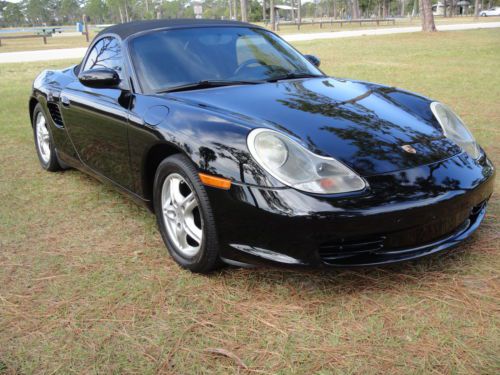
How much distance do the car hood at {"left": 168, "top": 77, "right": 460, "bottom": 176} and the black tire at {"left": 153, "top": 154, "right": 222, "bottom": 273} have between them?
37 cm

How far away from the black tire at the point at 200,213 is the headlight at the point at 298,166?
14.7 inches

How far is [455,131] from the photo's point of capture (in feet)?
10.2

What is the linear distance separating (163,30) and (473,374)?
9.28 feet

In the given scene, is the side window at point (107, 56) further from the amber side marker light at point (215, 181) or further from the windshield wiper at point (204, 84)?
the amber side marker light at point (215, 181)

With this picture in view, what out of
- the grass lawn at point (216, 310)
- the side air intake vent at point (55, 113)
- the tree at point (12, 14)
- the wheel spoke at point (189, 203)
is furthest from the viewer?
the tree at point (12, 14)

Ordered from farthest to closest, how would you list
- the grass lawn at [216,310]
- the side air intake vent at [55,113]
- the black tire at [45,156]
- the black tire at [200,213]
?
the black tire at [45,156] < the side air intake vent at [55,113] < the black tire at [200,213] < the grass lawn at [216,310]

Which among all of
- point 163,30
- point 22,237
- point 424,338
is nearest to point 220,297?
point 424,338

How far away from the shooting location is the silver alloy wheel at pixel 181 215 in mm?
2879

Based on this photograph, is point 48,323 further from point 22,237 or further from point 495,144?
point 495,144

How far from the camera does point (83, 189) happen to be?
4523 mm

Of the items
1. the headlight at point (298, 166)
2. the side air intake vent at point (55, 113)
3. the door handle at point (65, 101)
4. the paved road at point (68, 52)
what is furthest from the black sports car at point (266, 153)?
the paved road at point (68, 52)

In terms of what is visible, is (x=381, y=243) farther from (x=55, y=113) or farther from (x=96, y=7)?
(x=96, y=7)

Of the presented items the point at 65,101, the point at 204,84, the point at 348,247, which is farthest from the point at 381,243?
the point at 65,101

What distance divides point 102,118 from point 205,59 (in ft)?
2.62
